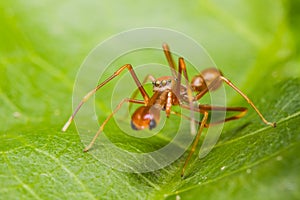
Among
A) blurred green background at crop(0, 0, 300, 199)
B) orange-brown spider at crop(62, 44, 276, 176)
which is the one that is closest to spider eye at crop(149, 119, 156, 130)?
orange-brown spider at crop(62, 44, 276, 176)

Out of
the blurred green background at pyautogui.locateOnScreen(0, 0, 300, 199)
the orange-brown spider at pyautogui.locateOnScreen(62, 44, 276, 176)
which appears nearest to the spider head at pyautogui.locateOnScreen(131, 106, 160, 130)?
the orange-brown spider at pyautogui.locateOnScreen(62, 44, 276, 176)

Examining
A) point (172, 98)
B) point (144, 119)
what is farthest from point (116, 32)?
point (144, 119)

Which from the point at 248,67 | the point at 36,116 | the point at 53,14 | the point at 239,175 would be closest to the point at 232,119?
the point at 248,67

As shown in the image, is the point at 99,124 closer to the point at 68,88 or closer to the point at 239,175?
the point at 68,88

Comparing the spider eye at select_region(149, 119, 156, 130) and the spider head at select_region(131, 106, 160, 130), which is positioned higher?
the spider head at select_region(131, 106, 160, 130)

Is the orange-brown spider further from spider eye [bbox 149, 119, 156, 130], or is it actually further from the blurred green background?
the blurred green background

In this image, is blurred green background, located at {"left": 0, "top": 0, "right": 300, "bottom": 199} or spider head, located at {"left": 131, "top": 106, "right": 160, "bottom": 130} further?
spider head, located at {"left": 131, "top": 106, "right": 160, "bottom": 130}

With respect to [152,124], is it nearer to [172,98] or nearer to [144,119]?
[144,119]
